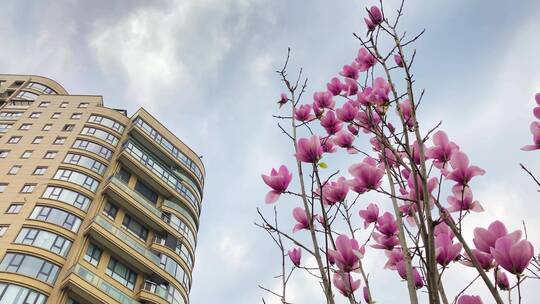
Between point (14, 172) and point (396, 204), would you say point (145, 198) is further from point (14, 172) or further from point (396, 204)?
point (396, 204)

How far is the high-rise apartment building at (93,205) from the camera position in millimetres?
18609

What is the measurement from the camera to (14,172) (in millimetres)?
24188

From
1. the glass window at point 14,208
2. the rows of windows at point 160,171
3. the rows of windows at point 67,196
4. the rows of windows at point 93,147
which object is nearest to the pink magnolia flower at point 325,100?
the rows of windows at point 67,196

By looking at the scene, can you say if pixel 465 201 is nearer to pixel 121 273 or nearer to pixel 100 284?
pixel 100 284

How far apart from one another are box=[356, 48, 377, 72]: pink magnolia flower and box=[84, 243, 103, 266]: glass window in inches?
821

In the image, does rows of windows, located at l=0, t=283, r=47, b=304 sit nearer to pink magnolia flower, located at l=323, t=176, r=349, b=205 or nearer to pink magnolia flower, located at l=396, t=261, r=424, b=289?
pink magnolia flower, located at l=323, t=176, r=349, b=205

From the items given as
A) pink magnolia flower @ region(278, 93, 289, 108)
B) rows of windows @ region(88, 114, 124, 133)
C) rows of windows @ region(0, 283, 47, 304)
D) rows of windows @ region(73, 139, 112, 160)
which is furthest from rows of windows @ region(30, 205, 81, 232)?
pink magnolia flower @ region(278, 93, 289, 108)

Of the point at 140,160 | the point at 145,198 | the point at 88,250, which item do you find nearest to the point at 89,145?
the point at 140,160

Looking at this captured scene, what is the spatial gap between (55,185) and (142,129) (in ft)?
26.7

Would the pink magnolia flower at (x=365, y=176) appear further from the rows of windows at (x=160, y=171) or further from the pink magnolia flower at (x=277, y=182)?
the rows of windows at (x=160, y=171)

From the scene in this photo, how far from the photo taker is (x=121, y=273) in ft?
69.8

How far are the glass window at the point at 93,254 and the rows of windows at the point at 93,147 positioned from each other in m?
6.87

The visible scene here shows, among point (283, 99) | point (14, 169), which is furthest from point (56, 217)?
point (283, 99)

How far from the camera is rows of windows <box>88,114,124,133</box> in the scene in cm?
2838
